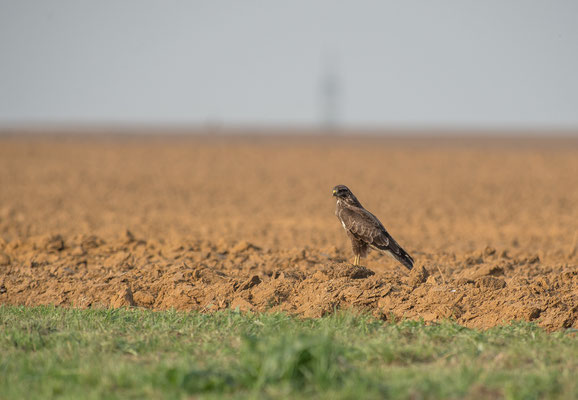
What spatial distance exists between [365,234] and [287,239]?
15.4 feet

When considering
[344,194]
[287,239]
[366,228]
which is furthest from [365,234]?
[287,239]

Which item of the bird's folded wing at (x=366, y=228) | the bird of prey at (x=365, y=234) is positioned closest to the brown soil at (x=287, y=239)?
the bird of prey at (x=365, y=234)

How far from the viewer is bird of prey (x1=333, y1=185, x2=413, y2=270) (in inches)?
396

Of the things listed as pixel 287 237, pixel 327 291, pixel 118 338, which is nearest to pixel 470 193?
pixel 287 237

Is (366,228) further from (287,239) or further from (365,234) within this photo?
(287,239)

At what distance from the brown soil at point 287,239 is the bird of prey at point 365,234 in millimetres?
356

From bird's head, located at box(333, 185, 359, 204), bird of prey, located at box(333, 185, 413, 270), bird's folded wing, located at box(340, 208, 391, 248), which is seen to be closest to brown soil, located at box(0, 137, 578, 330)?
bird of prey, located at box(333, 185, 413, 270)

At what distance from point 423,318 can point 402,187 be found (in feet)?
67.1

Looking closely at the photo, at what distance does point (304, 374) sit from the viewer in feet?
18.1

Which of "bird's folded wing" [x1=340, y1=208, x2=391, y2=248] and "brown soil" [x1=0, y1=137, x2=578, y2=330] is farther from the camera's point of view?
"bird's folded wing" [x1=340, y1=208, x2=391, y2=248]

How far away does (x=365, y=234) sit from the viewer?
10094mm

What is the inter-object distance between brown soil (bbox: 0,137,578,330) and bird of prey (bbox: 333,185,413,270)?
36cm

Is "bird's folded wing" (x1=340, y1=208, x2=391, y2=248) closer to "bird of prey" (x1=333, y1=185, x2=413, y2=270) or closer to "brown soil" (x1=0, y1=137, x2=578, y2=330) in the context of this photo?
"bird of prey" (x1=333, y1=185, x2=413, y2=270)

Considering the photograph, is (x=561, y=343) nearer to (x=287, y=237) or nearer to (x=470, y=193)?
(x=287, y=237)
